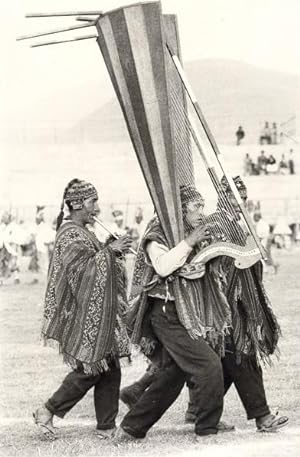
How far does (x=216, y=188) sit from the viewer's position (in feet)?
22.3

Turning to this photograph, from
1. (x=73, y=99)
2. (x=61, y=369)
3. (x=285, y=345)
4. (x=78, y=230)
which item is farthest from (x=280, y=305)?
(x=78, y=230)

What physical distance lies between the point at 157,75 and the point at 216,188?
803 mm

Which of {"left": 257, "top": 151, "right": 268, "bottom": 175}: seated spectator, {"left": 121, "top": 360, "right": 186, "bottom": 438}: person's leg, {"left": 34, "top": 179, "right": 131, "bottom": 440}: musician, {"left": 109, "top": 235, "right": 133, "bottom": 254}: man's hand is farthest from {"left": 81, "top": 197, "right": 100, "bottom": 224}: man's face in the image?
{"left": 257, "top": 151, "right": 268, "bottom": 175}: seated spectator

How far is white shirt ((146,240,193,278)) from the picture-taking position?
21.7 feet

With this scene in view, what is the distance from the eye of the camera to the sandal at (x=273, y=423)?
22.9ft

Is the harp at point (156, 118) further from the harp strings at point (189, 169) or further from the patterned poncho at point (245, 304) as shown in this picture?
the patterned poncho at point (245, 304)

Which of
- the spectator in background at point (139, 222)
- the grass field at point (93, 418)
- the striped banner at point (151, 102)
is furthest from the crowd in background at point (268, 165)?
the striped banner at point (151, 102)

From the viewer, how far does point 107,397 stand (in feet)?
23.2

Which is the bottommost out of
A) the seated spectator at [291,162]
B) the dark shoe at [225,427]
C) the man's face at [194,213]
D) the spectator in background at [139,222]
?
the dark shoe at [225,427]

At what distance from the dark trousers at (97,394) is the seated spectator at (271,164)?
37.3 ft

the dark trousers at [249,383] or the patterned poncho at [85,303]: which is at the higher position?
the patterned poncho at [85,303]

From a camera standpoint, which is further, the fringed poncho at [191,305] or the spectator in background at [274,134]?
the spectator in background at [274,134]

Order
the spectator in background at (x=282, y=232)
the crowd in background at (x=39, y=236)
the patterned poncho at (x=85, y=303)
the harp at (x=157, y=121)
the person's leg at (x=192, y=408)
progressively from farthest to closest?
1. the spectator in background at (x=282, y=232)
2. the crowd in background at (x=39, y=236)
3. the person's leg at (x=192, y=408)
4. the patterned poncho at (x=85, y=303)
5. the harp at (x=157, y=121)

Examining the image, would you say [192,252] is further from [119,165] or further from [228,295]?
[119,165]
